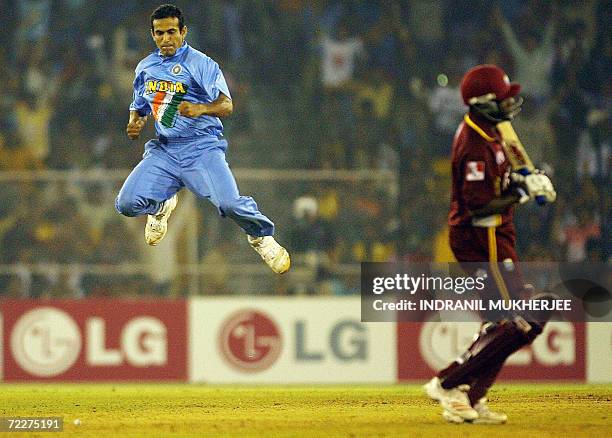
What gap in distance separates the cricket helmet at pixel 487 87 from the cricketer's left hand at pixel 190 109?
209 cm

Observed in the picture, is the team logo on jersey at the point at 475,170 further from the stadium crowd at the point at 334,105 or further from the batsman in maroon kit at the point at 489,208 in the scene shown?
the stadium crowd at the point at 334,105

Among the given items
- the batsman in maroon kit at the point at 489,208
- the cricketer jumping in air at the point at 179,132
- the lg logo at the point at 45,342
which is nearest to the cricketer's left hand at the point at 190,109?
the cricketer jumping in air at the point at 179,132

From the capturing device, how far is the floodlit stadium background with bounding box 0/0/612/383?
12891 mm

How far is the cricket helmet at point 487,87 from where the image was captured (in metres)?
6.79

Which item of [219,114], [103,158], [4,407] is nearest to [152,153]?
[219,114]

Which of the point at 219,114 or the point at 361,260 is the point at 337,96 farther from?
the point at 219,114

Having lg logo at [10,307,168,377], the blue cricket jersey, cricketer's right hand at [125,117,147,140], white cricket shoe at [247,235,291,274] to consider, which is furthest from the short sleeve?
lg logo at [10,307,168,377]

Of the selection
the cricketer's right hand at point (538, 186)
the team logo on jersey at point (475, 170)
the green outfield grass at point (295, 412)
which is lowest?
the green outfield grass at point (295, 412)

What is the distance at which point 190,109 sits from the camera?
798 centimetres

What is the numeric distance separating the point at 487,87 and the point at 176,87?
2.62 metres

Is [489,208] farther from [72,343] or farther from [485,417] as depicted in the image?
[72,343]

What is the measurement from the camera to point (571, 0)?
16.5m

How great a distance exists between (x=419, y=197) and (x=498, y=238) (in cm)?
785

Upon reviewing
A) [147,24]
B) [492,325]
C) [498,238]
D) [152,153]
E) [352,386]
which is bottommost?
[352,386]
